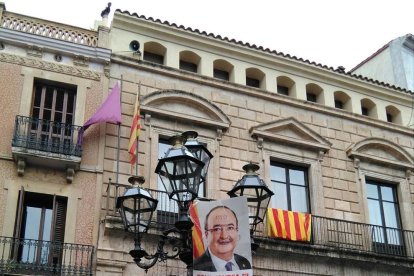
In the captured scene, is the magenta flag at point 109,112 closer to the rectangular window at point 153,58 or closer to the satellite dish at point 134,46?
the satellite dish at point 134,46

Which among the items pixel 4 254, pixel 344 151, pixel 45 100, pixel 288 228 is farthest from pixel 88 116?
pixel 344 151

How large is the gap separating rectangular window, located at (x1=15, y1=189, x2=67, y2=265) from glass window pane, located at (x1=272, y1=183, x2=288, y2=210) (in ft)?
17.3

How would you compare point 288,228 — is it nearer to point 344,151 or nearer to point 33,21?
point 344,151

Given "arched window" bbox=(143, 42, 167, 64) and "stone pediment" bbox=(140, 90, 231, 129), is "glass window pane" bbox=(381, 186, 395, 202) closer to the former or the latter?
"stone pediment" bbox=(140, 90, 231, 129)

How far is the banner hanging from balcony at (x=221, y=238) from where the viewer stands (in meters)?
7.52

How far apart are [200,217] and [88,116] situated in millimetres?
7178

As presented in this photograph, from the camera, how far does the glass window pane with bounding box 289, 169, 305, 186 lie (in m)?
16.5

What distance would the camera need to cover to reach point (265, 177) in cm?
1577

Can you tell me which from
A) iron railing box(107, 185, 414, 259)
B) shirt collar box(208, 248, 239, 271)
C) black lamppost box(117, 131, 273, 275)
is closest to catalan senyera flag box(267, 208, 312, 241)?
iron railing box(107, 185, 414, 259)

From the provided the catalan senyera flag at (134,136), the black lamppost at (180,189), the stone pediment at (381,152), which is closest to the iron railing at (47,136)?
the catalan senyera flag at (134,136)

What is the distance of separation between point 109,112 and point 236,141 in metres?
3.46

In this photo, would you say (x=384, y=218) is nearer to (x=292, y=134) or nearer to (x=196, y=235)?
(x=292, y=134)

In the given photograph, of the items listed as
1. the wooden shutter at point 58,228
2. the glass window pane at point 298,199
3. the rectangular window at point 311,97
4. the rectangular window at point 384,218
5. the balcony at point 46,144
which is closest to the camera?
the wooden shutter at point 58,228

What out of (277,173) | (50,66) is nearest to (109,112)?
(50,66)
